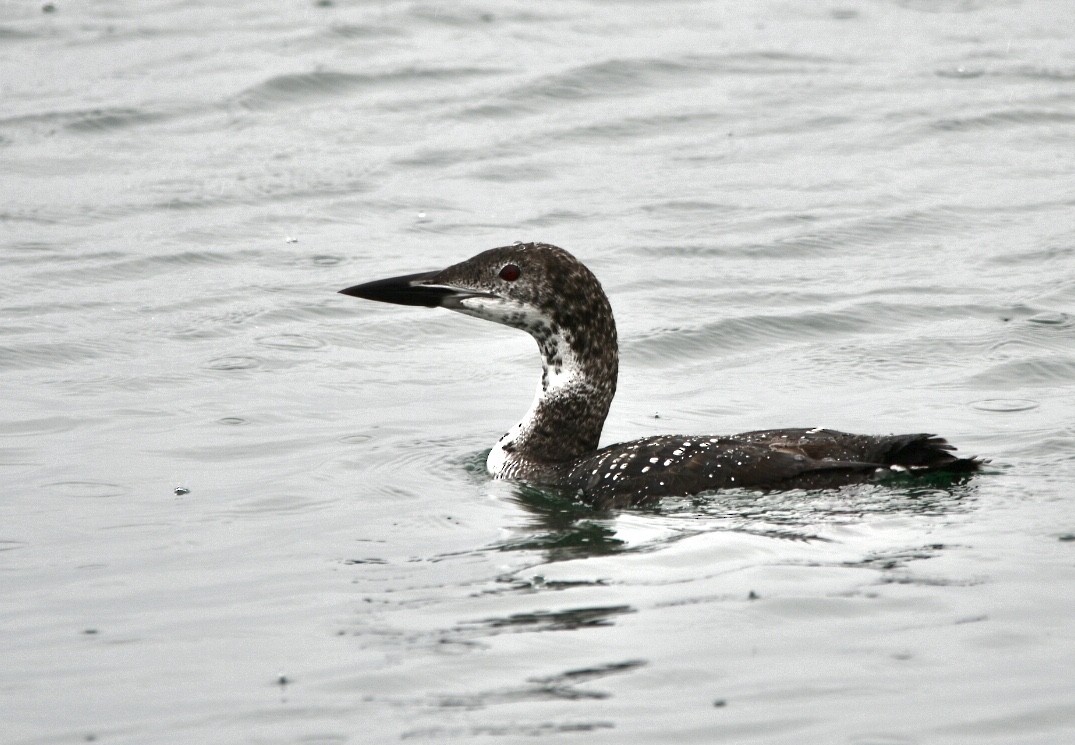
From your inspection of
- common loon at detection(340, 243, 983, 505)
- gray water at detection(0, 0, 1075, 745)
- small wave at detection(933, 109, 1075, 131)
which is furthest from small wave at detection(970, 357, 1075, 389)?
small wave at detection(933, 109, 1075, 131)

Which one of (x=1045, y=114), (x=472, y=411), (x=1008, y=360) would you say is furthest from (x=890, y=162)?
(x=472, y=411)

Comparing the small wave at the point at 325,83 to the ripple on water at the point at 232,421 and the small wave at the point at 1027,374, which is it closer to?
the ripple on water at the point at 232,421

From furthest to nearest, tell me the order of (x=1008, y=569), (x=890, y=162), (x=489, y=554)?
(x=890, y=162), (x=489, y=554), (x=1008, y=569)

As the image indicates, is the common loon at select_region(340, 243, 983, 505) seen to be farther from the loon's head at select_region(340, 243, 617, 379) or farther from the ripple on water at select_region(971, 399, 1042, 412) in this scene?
the ripple on water at select_region(971, 399, 1042, 412)

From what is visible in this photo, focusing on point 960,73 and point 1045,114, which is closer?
point 1045,114

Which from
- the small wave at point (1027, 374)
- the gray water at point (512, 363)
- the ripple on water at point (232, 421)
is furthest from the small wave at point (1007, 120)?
the ripple on water at point (232, 421)

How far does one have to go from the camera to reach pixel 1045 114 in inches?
545

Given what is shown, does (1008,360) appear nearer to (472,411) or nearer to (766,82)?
(472,411)

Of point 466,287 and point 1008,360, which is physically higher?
point 466,287

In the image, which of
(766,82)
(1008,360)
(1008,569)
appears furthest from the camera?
(766,82)

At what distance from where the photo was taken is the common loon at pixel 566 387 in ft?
20.7

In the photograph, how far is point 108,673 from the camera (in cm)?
477

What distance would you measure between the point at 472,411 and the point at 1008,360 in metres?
2.77

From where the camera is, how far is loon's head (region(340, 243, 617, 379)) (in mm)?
6879
